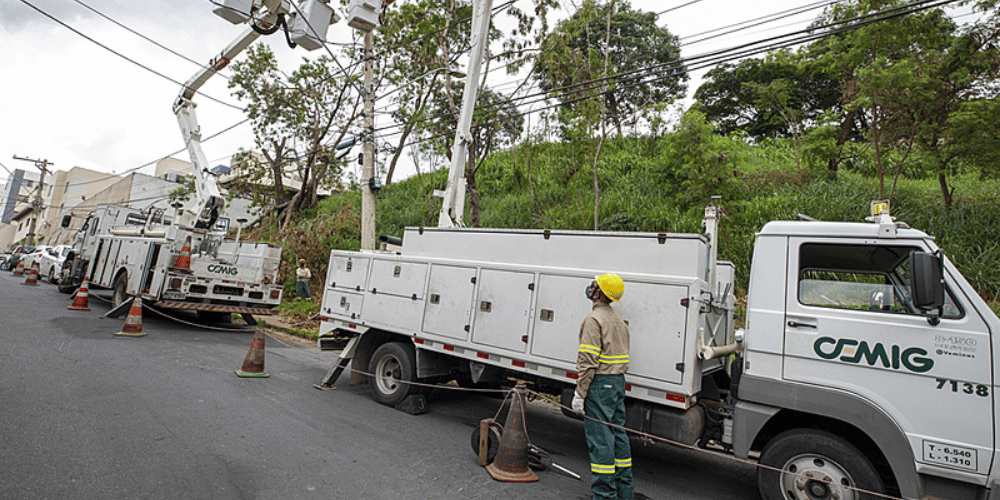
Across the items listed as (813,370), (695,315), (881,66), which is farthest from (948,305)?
(881,66)

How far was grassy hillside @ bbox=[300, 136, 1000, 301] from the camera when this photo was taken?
9508 millimetres

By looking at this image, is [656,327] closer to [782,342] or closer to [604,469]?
[782,342]

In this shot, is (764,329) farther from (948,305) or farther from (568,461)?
(568,461)

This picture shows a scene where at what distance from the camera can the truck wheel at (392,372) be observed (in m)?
6.14

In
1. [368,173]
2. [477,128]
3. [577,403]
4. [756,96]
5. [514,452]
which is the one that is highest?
[756,96]

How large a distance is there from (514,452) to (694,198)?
7297mm

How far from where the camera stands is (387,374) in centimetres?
654

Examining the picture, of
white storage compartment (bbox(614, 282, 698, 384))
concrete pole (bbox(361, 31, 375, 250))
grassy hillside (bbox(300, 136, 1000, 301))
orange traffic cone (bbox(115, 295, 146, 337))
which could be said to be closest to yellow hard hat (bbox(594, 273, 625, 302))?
white storage compartment (bbox(614, 282, 698, 384))

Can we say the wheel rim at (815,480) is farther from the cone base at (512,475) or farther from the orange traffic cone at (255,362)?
the orange traffic cone at (255,362)

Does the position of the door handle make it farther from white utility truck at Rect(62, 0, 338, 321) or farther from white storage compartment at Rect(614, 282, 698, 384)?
white utility truck at Rect(62, 0, 338, 321)

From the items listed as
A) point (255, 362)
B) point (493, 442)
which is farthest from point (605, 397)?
point (255, 362)

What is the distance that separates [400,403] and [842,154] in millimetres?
12485

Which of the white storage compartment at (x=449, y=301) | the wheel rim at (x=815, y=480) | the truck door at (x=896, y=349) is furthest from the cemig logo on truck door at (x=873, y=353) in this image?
the white storage compartment at (x=449, y=301)

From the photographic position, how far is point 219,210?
1145 centimetres
